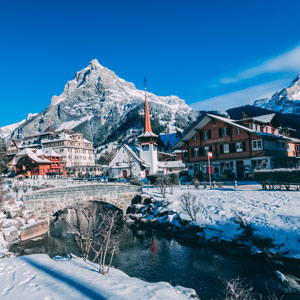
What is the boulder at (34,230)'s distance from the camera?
23.9 m

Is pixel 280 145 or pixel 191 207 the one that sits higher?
pixel 280 145

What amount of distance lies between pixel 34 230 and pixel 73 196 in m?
5.26

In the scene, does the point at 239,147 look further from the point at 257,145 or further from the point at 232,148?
the point at 257,145

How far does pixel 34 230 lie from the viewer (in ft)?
81.3

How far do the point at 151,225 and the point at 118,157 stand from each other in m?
34.7

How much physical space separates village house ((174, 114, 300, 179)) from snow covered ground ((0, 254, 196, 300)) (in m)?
33.9

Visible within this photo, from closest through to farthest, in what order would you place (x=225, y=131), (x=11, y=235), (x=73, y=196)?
1. (x=11, y=235)
2. (x=73, y=196)
3. (x=225, y=131)

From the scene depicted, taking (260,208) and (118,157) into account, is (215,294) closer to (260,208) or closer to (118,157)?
(260,208)

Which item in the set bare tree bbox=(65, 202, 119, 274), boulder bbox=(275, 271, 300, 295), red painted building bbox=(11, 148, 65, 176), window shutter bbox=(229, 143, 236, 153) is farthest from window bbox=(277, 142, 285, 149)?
red painted building bbox=(11, 148, 65, 176)

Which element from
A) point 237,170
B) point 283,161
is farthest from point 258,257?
point 283,161

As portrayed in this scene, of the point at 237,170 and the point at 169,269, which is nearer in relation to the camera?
the point at 169,269

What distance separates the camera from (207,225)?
74.2ft

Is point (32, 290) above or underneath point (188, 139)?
underneath

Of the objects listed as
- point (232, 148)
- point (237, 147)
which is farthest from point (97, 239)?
point (237, 147)
